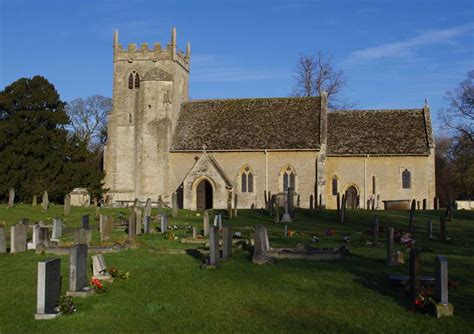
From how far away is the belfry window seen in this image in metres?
42.2

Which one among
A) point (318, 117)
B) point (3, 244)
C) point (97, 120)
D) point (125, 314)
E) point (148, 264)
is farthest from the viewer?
point (97, 120)

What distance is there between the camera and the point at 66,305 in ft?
34.4

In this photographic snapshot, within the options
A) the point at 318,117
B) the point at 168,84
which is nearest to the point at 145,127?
the point at 168,84

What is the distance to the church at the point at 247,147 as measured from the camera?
138 ft

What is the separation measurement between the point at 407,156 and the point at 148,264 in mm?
30489

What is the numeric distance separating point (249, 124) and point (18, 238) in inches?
1138

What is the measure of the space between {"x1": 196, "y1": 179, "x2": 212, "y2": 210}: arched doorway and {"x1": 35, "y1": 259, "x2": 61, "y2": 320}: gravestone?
32.0m

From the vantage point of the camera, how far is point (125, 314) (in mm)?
10461

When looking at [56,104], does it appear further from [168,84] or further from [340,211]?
[340,211]

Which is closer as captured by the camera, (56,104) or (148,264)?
(148,264)

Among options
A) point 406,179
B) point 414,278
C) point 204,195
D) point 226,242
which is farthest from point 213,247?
point 406,179

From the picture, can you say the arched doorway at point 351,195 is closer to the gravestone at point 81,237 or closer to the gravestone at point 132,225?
the gravestone at point 132,225

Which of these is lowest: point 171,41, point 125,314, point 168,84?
point 125,314

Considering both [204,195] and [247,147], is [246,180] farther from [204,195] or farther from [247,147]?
[204,195]
